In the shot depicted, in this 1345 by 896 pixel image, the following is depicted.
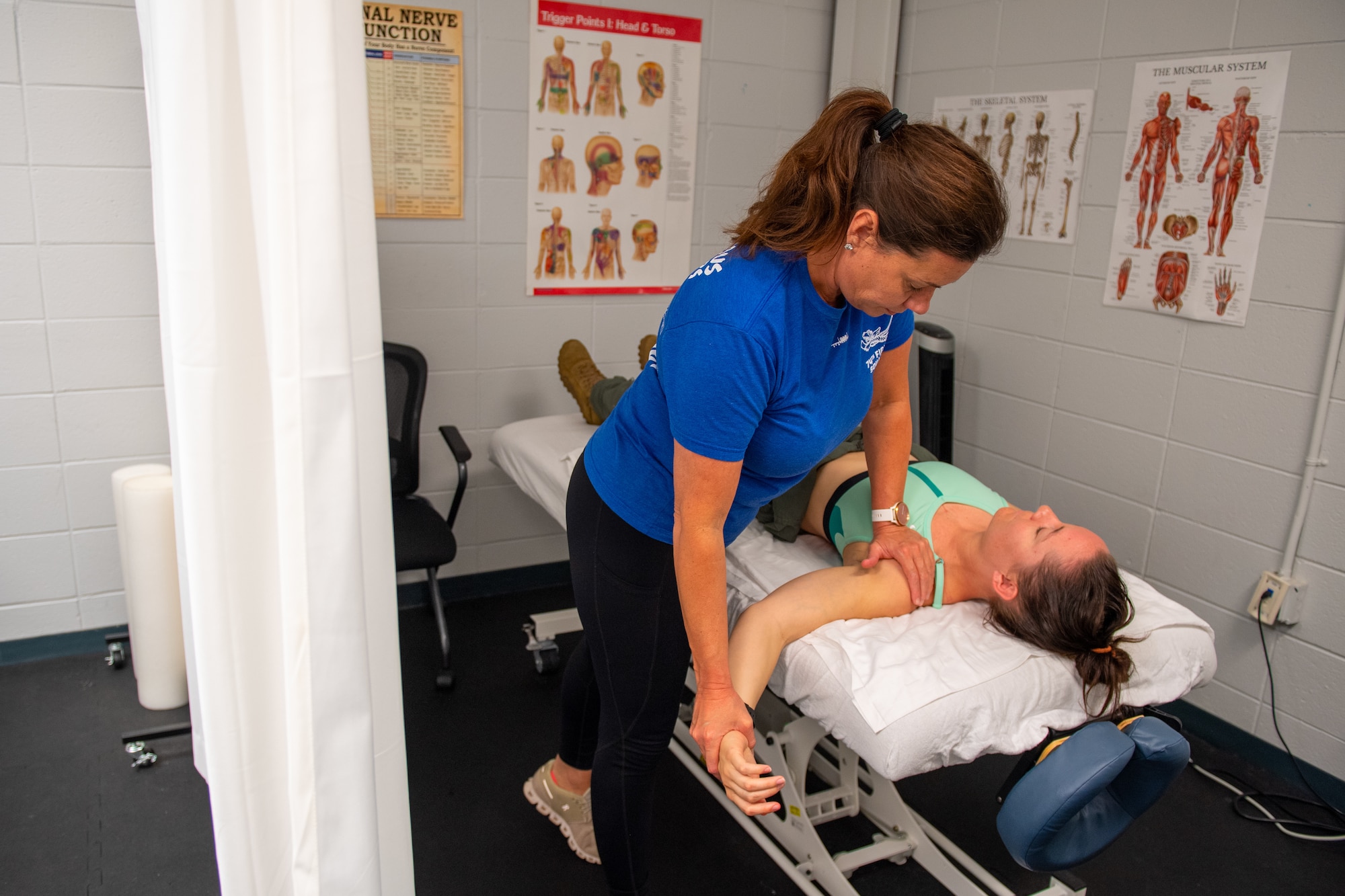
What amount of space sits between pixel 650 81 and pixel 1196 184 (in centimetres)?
155

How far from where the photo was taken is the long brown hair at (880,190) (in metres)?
1.10

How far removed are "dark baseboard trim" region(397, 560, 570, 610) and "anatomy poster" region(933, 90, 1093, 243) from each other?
180cm

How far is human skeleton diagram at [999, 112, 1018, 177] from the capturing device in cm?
273

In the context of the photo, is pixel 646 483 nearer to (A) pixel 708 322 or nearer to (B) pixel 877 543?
(A) pixel 708 322

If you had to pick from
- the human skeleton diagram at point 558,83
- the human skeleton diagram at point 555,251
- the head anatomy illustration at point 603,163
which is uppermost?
the human skeleton diagram at point 558,83

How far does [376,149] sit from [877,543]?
68.8 inches

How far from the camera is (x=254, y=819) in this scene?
95 centimetres

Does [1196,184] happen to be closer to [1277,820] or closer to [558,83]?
[1277,820]

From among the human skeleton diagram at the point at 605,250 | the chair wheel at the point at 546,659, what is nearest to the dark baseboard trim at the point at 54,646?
the chair wheel at the point at 546,659

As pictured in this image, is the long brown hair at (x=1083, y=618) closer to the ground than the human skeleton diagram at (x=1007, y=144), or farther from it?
closer to the ground

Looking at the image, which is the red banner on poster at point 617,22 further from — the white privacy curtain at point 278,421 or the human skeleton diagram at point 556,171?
the white privacy curtain at point 278,421

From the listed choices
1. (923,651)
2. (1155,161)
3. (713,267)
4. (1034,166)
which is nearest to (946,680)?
(923,651)

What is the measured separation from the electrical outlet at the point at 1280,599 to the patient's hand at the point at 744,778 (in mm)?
1636

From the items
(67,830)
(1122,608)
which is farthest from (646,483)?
(67,830)
